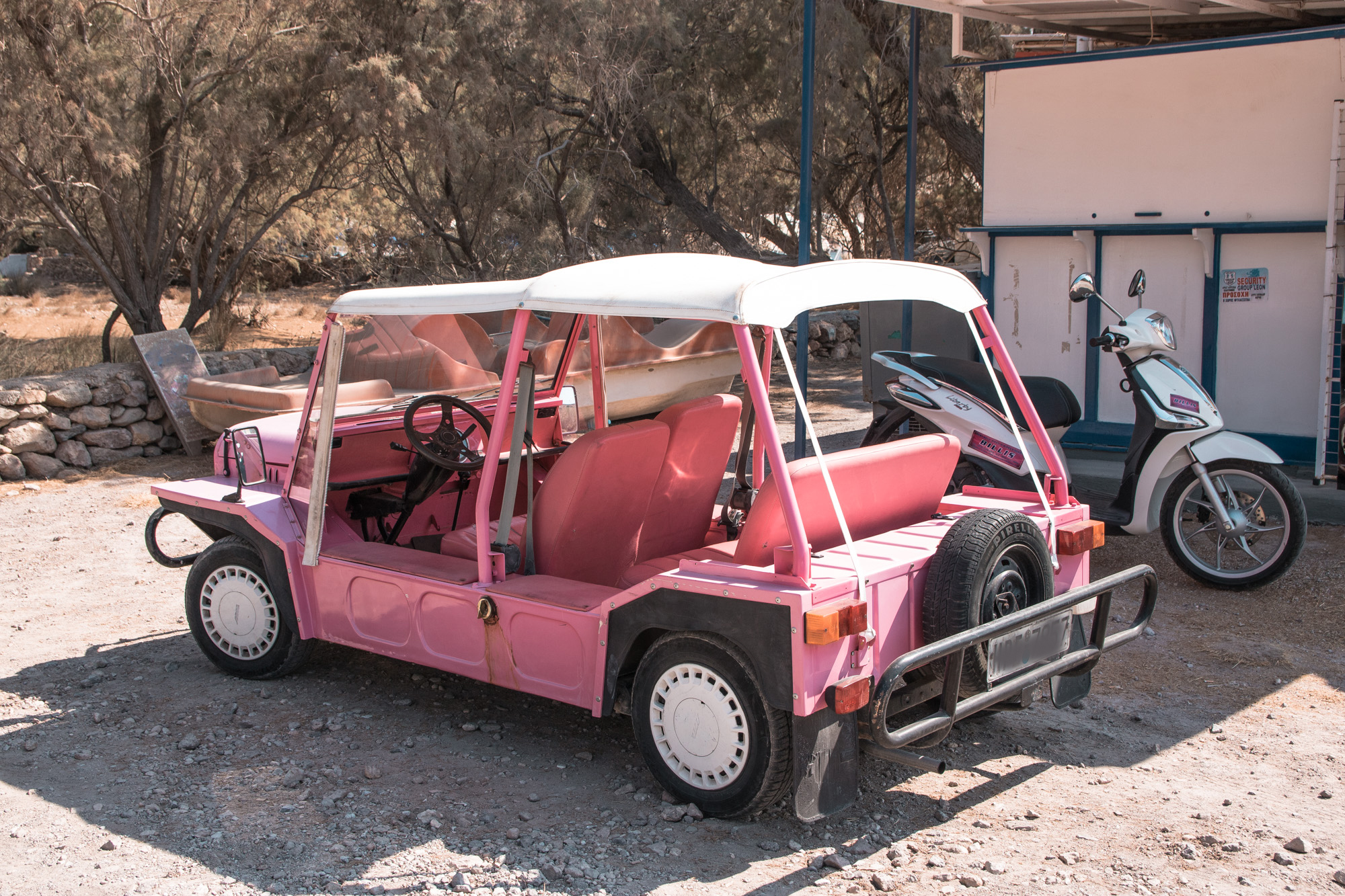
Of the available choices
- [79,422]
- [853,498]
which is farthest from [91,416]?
[853,498]

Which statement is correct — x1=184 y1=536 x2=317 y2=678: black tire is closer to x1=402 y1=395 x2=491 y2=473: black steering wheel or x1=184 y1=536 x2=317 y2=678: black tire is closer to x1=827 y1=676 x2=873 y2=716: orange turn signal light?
x1=402 y1=395 x2=491 y2=473: black steering wheel

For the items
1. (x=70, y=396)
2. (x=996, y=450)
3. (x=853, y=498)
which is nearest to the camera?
(x=853, y=498)

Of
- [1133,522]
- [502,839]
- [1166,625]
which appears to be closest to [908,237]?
[1133,522]

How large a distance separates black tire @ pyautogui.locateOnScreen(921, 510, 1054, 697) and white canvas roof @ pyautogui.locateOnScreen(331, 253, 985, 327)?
78cm

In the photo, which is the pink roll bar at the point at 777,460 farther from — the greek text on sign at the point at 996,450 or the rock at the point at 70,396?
the rock at the point at 70,396

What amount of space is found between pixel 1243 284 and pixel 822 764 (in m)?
6.85

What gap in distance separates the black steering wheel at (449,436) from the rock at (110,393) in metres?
7.00

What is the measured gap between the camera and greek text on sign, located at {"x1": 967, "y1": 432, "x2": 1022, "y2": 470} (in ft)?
22.3

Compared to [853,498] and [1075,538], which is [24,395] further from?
[1075,538]

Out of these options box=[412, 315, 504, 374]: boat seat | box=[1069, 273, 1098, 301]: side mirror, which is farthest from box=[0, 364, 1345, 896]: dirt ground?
box=[1069, 273, 1098, 301]: side mirror

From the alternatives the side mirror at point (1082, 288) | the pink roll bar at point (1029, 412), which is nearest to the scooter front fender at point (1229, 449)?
the side mirror at point (1082, 288)

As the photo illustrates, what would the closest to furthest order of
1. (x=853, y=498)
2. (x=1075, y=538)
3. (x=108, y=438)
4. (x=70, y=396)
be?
(x=853, y=498) < (x=1075, y=538) < (x=70, y=396) < (x=108, y=438)

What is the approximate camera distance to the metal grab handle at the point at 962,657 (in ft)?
11.5

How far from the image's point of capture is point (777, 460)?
360 centimetres
